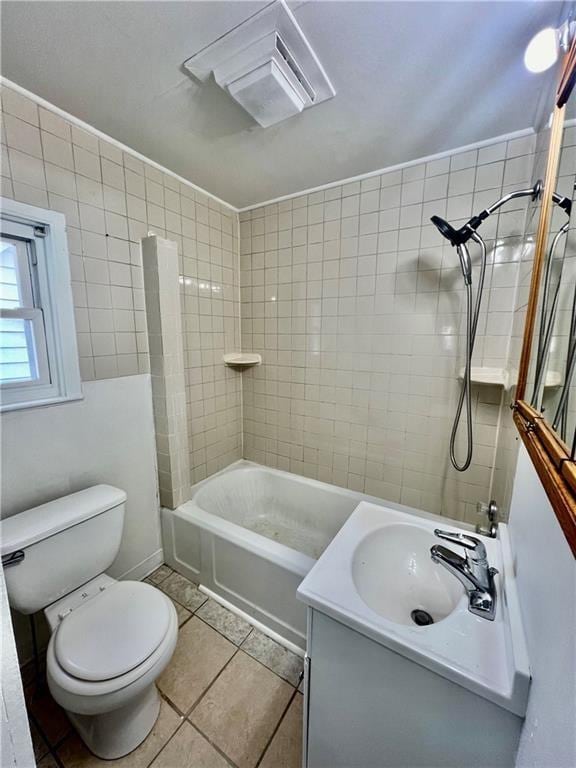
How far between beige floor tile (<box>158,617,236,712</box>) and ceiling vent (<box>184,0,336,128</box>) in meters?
2.41

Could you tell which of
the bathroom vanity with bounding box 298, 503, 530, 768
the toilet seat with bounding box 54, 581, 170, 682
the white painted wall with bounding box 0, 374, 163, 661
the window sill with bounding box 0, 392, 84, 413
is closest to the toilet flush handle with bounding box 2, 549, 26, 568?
the white painted wall with bounding box 0, 374, 163, 661

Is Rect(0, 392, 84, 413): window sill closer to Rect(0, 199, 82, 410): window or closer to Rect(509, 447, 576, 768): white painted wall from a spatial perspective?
Rect(0, 199, 82, 410): window

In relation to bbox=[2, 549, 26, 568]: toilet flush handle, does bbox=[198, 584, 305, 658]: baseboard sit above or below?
below

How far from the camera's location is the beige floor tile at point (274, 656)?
4.37ft

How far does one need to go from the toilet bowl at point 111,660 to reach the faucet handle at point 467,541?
41.7 inches

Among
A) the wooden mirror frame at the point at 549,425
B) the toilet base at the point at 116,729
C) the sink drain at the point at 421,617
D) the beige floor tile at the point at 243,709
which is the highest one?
the wooden mirror frame at the point at 549,425

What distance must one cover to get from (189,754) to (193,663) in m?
0.32

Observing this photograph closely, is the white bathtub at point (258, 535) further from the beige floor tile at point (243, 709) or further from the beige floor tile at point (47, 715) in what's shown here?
the beige floor tile at point (47, 715)

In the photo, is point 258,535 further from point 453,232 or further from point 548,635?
point 453,232

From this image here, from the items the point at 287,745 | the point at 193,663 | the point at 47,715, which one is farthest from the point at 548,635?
the point at 47,715

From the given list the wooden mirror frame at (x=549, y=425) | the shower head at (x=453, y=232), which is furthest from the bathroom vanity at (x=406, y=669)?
the shower head at (x=453, y=232)

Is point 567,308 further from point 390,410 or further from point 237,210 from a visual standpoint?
point 237,210

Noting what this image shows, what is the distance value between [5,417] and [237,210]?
6.35 ft

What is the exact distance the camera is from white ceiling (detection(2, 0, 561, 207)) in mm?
891
